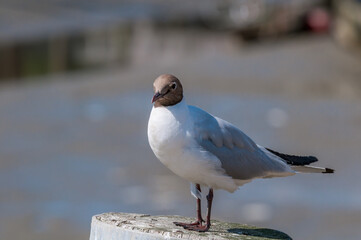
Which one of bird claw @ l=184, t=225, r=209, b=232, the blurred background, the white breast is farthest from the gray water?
the white breast

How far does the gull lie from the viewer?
4.23 meters

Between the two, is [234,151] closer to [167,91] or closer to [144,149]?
[167,91]

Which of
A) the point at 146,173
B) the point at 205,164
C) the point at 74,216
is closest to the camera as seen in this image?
the point at 205,164

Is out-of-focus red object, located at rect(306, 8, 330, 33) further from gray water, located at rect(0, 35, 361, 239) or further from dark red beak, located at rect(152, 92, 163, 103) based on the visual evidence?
dark red beak, located at rect(152, 92, 163, 103)

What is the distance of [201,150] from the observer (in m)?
4.32

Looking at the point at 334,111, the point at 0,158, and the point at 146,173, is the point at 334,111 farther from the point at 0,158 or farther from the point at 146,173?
the point at 0,158

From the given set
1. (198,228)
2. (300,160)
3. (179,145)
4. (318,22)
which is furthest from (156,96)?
(318,22)

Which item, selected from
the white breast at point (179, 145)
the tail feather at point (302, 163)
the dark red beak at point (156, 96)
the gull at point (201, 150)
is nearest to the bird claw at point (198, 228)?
the gull at point (201, 150)

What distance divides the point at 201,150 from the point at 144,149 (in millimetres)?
8658

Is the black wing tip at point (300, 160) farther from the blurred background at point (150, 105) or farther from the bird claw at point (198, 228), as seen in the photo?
the blurred background at point (150, 105)

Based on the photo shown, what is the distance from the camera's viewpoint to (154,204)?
33.8ft

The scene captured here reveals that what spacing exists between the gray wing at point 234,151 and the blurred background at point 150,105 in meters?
4.96

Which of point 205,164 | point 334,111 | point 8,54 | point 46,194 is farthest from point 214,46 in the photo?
point 205,164

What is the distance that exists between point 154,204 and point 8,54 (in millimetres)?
13242
